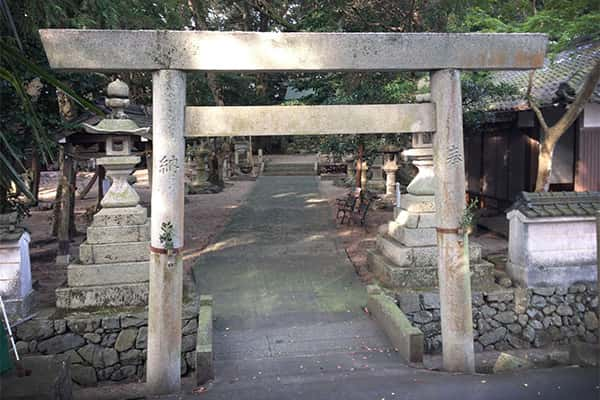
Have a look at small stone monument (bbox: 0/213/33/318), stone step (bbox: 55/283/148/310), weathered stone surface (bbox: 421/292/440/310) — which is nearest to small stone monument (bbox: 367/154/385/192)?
weathered stone surface (bbox: 421/292/440/310)

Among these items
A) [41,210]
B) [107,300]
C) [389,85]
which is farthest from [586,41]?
[41,210]

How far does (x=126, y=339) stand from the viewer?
22.4 ft

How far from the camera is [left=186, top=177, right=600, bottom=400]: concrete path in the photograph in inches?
195

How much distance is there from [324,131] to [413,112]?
3.38 feet

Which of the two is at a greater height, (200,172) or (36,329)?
(200,172)

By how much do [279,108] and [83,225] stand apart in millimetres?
10710

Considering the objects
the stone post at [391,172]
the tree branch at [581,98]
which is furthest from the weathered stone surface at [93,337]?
the stone post at [391,172]

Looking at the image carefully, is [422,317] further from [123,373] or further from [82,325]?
[82,325]

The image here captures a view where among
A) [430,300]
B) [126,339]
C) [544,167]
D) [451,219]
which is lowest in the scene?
[126,339]

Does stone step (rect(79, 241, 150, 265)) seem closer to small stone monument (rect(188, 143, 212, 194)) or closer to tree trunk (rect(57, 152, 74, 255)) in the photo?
Answer: tree trunk (rect(57, 152, 74, 255))

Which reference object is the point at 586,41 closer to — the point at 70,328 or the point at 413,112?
the point at 413,112

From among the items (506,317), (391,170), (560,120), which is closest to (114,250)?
(506,317)

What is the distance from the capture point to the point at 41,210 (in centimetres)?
1662

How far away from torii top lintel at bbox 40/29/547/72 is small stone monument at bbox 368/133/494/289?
307 cm
